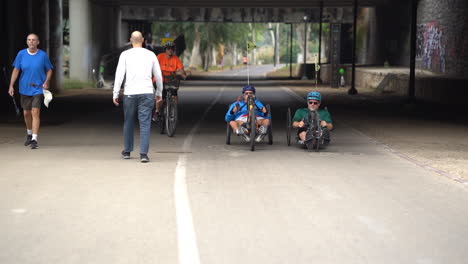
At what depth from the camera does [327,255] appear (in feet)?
22.0

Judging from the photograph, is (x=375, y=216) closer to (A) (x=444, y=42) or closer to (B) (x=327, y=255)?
(B) (x=327, y=255)

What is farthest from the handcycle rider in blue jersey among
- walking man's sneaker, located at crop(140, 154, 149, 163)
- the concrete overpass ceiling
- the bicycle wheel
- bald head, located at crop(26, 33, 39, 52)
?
the concrete overpass ceiling

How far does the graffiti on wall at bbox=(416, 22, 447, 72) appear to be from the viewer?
139 feet

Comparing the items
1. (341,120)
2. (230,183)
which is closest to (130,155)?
(230,183)

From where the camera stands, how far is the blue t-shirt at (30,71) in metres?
14.5

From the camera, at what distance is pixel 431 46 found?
4484 centimetres

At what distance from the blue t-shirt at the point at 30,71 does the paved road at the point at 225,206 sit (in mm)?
1073

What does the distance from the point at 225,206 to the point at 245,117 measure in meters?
5.89

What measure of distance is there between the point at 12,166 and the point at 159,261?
6.25m

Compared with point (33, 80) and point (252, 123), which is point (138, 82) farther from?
point (33, 80)

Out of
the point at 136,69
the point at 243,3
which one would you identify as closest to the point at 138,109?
the point at 136,69

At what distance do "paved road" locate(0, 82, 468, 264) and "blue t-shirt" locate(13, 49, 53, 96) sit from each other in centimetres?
107

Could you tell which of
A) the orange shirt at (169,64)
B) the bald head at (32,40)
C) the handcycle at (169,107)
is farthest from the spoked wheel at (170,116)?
the bald head at (32,40)

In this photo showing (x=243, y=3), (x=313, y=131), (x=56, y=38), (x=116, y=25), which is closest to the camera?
(x=313, y=131)
